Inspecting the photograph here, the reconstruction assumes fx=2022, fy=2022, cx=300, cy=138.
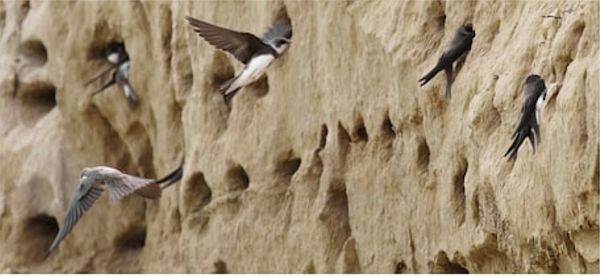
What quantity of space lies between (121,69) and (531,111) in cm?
374

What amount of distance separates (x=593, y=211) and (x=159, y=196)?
3.43 metres

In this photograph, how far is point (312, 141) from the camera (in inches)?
301

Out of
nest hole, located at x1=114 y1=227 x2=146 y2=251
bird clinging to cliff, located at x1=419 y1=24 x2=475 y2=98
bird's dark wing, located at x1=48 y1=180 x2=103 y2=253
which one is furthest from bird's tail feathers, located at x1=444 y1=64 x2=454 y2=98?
nest hole, located at x1=114 y1=227 x2=146 y2=251

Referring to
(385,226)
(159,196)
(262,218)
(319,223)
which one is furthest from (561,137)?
(159,196)

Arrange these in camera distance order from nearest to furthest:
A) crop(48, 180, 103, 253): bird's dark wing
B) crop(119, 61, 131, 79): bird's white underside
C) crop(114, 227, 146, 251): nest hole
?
crop(48, 180, 103, 253): bird's dark wing
crop(119, 61, 131, 79): bird's white underside
crop(114, 227, 146, 251): nest hole

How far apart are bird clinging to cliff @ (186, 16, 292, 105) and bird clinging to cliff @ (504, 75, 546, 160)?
6.43 feet

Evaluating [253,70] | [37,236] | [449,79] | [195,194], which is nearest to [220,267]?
[195,194]

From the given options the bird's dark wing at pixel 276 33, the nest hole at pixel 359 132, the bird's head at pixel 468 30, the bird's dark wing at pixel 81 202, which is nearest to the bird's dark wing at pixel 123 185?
the bird's dark wing at pixel 81 202

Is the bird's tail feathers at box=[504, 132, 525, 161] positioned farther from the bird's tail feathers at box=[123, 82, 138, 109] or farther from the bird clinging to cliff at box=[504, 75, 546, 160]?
the bird's tail feathers at box=[123, 82, 138, 109]

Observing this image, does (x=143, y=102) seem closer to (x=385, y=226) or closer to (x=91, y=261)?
(x=91, y=261)

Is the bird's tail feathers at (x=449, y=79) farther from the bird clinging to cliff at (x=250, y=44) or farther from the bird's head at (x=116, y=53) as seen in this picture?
the bird's head at (x=116, y=53)

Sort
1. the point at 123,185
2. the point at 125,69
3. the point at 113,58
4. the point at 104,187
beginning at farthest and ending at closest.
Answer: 1. the point at 113,58
2. the point at 125,69
3. the point at 104,187
4. the point at 123,185

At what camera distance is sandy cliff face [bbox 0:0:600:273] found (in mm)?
5836

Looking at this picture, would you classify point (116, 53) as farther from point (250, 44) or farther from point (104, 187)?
point (250, 44)
